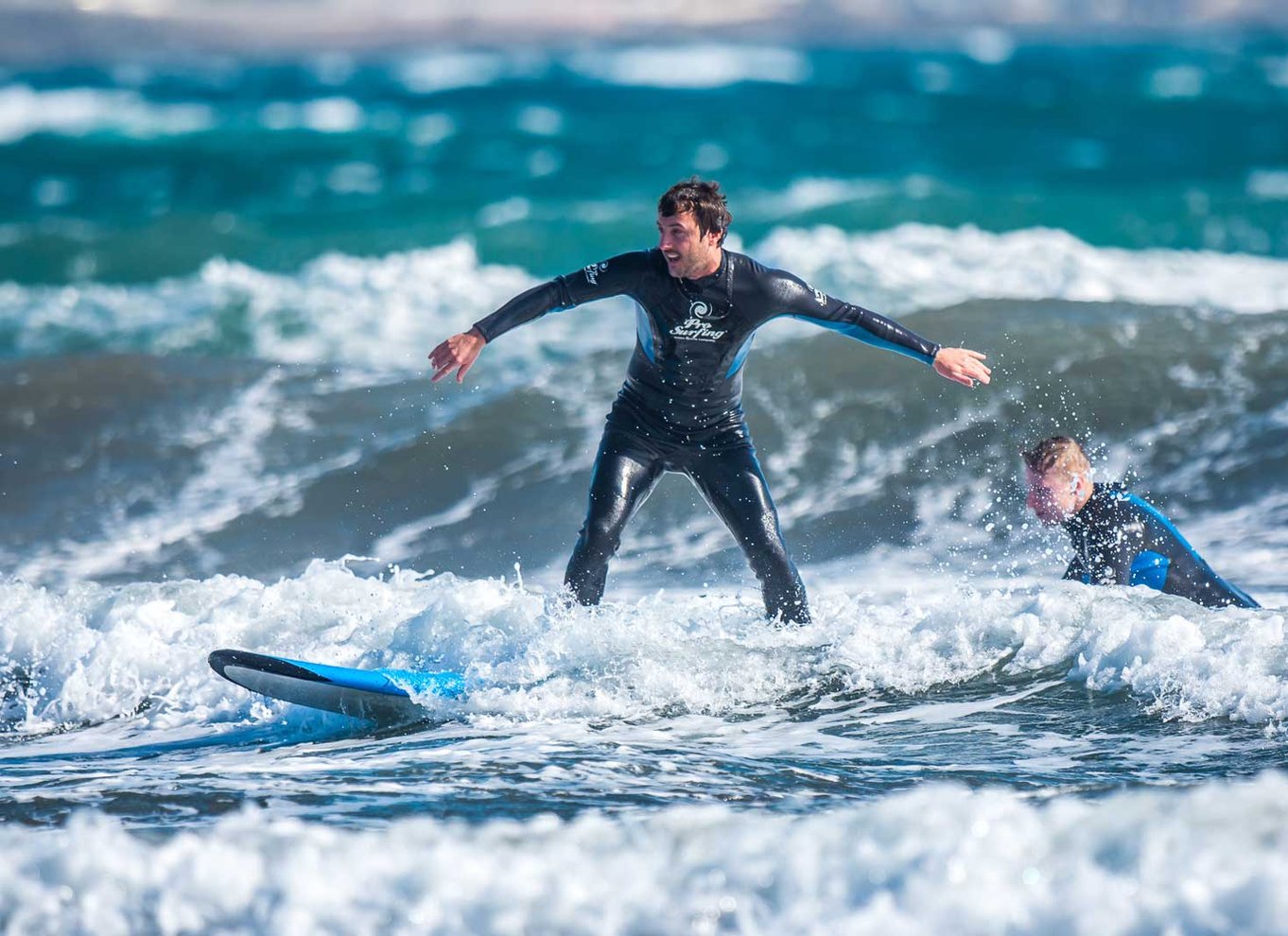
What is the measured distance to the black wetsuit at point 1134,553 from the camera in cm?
572

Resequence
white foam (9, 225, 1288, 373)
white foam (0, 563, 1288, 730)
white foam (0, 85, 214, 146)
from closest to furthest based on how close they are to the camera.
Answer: white foam (0, 563, 1288, 730), white foam (9, 225, 1288, 373), white foam (0, 85, 214, 146)

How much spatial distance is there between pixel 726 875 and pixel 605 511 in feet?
7.48

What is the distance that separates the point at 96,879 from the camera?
3562 millimetres

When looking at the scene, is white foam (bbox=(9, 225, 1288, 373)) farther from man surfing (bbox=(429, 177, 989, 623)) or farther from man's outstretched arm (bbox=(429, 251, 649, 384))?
man's outstretched arm (bbox=(429, 251, 649, 384))

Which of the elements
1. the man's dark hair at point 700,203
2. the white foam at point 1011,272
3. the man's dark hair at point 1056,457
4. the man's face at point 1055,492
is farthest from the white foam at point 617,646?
the white foam at point 1011,272

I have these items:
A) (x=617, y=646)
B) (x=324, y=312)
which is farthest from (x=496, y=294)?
(x=617, y=646)

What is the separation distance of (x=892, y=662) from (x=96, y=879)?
130 inches

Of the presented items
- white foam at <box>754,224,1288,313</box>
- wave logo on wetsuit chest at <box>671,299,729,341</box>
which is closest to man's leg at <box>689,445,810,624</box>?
wave logo on wetsuit chest at <box>671,299,729,341</box>

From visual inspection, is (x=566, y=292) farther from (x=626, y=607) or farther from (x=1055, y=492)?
(x=1055, y=492)

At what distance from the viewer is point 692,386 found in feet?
18.7

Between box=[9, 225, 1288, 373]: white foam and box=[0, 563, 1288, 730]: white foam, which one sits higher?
box=[9, 225, 1288, 373]: white foam

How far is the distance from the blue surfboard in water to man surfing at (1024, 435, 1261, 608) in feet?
8.20

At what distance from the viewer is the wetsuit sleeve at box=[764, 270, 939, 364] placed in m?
5.52

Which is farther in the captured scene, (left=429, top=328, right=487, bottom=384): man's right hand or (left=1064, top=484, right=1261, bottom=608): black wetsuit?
(left=1064, top=484, right=1261, bottom=608): black wetsuit
